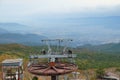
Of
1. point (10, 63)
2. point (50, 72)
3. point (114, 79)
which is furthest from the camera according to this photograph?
point (114, 79)

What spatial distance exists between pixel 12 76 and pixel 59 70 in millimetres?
13420

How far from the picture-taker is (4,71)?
115 feet

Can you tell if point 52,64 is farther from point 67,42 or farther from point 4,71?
point 4,71

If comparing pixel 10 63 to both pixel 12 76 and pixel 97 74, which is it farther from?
pixel 97 74

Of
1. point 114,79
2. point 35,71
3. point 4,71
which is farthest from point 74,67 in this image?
point 114,79

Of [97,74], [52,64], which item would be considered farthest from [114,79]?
[52,64]

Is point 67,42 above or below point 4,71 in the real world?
above

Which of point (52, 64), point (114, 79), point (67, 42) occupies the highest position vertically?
point (67, 42)

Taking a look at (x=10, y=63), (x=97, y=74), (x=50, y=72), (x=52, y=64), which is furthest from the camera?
(x=97, y=74)

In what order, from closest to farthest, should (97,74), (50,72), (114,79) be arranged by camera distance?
1. (50,72)
2. (114,79)
3. (97,74)

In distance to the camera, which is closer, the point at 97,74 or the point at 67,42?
the point at 67,42

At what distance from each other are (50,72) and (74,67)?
2765 mm

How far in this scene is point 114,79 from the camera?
51.3m

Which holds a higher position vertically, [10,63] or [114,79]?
[10,63]
